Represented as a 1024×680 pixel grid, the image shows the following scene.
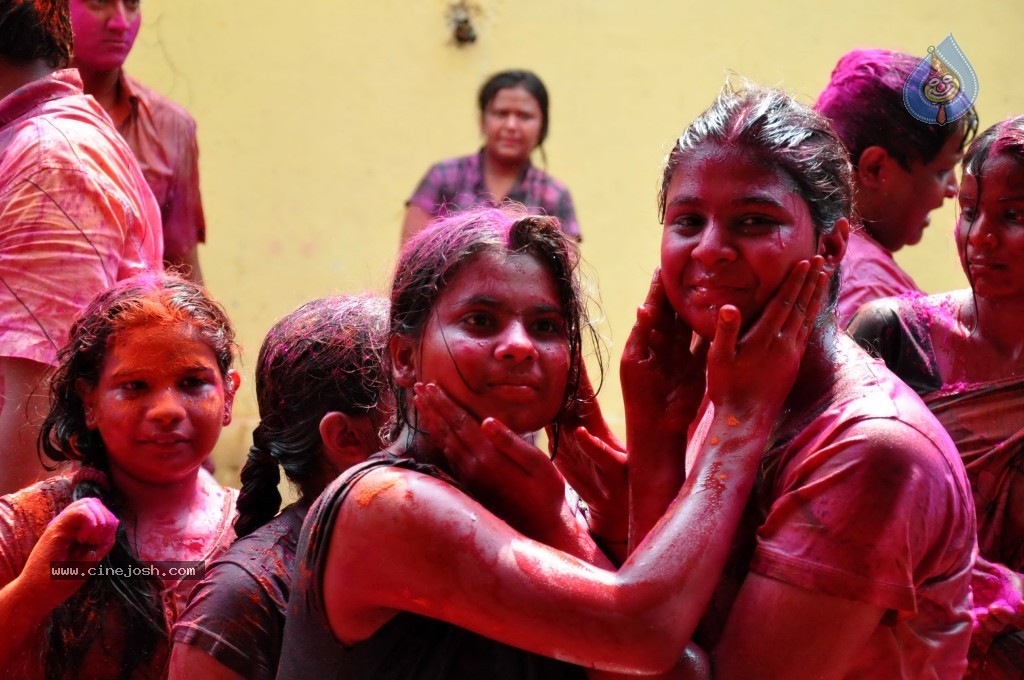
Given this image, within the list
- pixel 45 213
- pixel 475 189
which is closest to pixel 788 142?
pixel 45 213

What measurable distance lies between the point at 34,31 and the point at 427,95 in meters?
4.20

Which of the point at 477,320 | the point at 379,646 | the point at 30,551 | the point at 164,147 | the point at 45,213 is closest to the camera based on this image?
the point at 379,646

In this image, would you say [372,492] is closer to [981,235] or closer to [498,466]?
[498,466]

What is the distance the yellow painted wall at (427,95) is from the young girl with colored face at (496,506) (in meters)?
4.97

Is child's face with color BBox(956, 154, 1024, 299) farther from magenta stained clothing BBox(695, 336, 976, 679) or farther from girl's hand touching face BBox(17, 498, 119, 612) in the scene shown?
girl's hand touching face BBox(17, 498, 119, 612)

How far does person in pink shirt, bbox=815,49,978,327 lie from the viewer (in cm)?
404

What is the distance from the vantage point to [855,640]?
7.04 ft

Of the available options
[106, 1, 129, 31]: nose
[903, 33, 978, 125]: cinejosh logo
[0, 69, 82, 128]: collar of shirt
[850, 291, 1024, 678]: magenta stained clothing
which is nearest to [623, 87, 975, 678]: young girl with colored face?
[850, 291, 1024, 678]: magenta stained clothing

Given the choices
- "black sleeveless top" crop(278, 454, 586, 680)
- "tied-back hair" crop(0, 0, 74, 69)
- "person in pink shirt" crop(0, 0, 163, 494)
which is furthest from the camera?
"tied-back hair" crop(0, 0, 74, 69)

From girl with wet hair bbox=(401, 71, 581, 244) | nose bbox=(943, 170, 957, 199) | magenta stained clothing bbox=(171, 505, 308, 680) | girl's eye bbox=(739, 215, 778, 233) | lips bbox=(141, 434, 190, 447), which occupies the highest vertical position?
girl's eye bbox=(739, 215, 778, 233)

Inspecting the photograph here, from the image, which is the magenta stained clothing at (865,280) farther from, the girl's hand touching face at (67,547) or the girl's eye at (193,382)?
the girl's hand touching face at (67,547)

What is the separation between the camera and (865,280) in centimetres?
387

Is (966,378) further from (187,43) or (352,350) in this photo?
(187,43)

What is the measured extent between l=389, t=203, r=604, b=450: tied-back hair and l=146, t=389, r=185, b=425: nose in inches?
31.4
